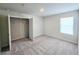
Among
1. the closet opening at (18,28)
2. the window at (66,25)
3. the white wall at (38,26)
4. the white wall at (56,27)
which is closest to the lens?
the white wall at (56,27)

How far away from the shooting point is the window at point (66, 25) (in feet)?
13.7

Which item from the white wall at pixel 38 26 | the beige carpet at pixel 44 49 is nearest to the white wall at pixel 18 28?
the white wall at pixel 38 26

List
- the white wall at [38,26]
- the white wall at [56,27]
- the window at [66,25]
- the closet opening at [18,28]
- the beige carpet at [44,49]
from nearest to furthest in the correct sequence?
1. the beige carpet at [44,49]
2. the white wall at [56,27]
3. the window at [66,25]
4. the closet opening at [18,28]
5. the white wall at [38,26]

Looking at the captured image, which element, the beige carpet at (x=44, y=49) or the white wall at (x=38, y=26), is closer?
the beige carpet at (x=44, y=49)

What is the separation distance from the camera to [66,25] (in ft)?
15.0

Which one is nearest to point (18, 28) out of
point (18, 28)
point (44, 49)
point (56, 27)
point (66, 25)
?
point (18, 28)

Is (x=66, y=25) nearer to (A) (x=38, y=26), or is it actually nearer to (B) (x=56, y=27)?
(B) (x=56, y=27)

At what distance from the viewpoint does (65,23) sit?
181 inches

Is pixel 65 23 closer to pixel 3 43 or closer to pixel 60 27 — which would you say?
pixel 60 27

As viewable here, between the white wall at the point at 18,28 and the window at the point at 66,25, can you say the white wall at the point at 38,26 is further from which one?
the window at the point at 66,25

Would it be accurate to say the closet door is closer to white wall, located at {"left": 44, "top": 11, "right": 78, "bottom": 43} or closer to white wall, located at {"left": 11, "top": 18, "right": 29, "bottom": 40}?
white wall, located at {"left": 11, "top": 18, "right": 29, "bottom": 40}

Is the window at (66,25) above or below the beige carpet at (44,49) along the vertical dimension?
above
